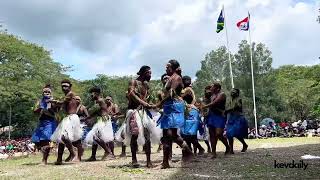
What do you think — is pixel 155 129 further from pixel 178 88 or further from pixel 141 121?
pixel 178 88

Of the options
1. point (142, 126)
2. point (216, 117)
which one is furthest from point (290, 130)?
point (142, 126)

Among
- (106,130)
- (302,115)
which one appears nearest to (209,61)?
(302,115)

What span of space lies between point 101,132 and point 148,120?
2892 mm

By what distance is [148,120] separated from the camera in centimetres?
872

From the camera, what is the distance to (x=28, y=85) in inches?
1556

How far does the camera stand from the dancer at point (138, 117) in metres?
8.56

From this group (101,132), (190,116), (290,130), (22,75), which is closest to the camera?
(190,116)

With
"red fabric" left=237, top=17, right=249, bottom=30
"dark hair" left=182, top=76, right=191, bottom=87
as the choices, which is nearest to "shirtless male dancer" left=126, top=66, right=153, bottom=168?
"dark hair" left=182, top=76, right=191, bottom=87

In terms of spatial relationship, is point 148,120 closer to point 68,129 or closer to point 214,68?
point 68,129

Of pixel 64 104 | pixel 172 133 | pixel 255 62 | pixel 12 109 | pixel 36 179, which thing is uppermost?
pixel 255 62

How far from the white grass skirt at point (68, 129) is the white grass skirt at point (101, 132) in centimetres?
109

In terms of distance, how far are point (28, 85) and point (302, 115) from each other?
113 ft

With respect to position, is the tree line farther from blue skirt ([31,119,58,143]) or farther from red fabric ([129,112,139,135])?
red fabric ([129,112,139,135])

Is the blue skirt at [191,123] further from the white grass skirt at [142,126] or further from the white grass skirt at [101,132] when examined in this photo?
the white grass skirt at [101,132]
